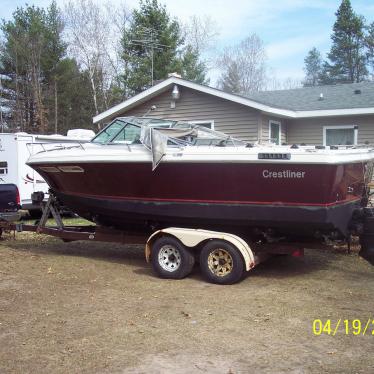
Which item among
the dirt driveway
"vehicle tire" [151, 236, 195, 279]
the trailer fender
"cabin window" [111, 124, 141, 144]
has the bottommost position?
the dirt driveway

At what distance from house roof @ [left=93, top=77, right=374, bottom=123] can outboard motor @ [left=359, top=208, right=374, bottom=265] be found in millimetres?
6549

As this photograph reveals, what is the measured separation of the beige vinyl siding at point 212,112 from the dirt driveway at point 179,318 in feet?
19.1

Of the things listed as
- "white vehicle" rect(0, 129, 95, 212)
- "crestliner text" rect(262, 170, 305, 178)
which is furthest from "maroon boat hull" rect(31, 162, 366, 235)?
"white vehicle" rect(0, 129, 95, 212)

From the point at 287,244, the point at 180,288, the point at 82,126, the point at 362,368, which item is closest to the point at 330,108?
the point at 287,244

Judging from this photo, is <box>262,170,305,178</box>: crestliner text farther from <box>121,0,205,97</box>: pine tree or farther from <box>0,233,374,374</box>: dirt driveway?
<box>121,0,205,97</box>: pine tree

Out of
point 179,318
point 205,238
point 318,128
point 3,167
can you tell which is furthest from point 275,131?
point 179,318

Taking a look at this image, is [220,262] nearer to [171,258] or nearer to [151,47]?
[171,258]

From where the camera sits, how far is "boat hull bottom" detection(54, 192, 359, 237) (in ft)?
20.5

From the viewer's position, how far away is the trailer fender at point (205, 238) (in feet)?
21.3

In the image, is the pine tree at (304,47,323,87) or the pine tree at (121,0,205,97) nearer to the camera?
the pine tree at (121,0,205,97)

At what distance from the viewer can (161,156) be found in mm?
6840
